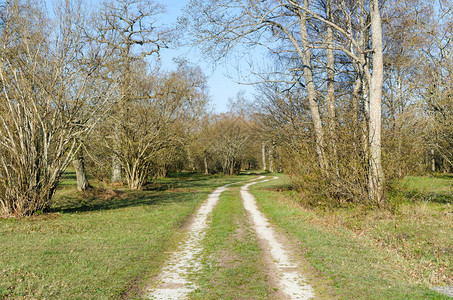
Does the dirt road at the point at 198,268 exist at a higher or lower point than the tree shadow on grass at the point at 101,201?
lower

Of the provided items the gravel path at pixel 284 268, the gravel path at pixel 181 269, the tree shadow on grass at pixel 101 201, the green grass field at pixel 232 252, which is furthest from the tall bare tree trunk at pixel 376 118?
the tree shadow on grass at pixel 101 201

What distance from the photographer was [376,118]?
37.2 ft

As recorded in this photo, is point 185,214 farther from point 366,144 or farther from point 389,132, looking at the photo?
point 389,132

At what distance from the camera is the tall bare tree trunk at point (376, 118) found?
1128cm

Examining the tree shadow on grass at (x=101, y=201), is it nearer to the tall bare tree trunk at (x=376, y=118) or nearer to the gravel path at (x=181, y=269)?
the gravel path at (x=181, y=269)

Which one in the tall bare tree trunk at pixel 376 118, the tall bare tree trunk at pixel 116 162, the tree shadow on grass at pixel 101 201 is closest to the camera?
the tall bare tree trunk at pixel 376 118

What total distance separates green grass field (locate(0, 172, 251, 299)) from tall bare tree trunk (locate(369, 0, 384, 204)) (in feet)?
21.0

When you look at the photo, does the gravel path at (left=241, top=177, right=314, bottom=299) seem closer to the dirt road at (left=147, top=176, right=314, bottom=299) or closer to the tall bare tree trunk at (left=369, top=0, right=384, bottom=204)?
the dirt road at (left=147, top=176, right=314, bottom=299)

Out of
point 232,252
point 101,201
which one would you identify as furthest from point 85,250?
point 101,201

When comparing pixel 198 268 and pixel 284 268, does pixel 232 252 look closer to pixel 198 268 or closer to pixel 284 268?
pixel 198 268

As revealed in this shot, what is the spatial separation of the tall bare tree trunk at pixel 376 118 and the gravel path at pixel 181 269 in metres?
5.59

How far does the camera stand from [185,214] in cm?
1354

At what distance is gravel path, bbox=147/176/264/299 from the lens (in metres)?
5.52

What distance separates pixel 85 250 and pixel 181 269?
2.71m
